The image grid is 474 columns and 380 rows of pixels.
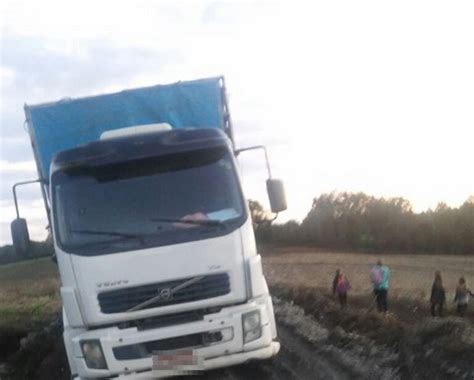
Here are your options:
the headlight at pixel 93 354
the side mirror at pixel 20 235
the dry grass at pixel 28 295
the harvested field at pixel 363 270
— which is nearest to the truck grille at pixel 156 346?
the headlight at pixel 93 354

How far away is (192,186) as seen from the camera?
393 inches

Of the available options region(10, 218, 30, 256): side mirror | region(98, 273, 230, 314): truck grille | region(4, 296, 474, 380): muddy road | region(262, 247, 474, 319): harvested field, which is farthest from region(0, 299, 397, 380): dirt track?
region(262, 247, 474, 319): harvested field

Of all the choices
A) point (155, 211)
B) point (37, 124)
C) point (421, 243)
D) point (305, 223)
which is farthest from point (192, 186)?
point (305, 223)

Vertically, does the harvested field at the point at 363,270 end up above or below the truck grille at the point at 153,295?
below

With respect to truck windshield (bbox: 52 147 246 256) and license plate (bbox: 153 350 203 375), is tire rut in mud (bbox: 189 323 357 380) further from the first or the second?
truck windshield (bbox: 52 147 246 256)

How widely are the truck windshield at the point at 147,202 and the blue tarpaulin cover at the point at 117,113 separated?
1872 mm

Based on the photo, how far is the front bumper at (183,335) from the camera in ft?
30.7

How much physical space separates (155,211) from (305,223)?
5067 cm

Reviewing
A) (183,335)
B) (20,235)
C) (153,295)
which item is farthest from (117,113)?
(183,335)

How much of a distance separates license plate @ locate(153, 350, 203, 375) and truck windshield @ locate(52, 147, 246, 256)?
1122 mm

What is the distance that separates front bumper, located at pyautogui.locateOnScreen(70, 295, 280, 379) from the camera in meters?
9.37

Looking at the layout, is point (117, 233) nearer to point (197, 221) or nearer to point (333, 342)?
point (197, 221)

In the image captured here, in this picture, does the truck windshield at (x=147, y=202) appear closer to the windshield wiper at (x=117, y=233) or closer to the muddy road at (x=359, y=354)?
the windshield wiper at (x=117, y=233)

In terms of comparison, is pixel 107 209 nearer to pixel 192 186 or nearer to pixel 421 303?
pixel 192 186
